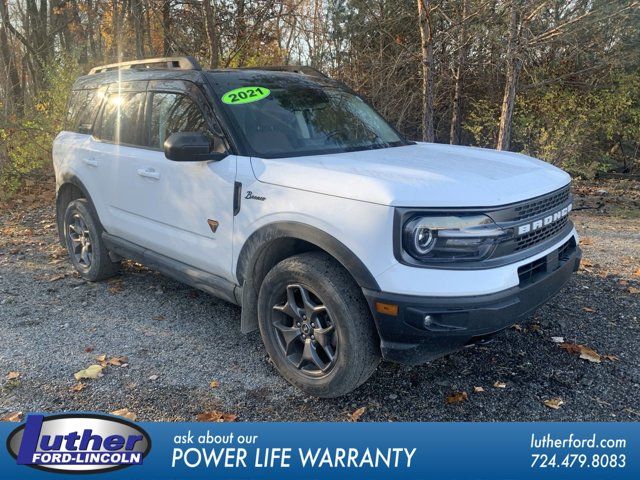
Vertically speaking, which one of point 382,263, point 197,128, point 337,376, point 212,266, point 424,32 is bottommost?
point 337,376

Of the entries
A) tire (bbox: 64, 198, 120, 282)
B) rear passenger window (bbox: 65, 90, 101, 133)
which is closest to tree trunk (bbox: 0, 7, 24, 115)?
rear passenger window (bbox: 65, 90, 101, 133)

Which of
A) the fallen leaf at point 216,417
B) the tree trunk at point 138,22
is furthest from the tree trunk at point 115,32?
the fallen leaf at point 216,417

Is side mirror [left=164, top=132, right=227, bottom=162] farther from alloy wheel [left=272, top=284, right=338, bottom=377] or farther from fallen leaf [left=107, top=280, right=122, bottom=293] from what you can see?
fallen leaf [left=107, top=280, right=122, bottom=293]

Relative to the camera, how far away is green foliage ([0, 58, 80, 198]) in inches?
368

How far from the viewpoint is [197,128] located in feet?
11.8

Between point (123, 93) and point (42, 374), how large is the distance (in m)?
2.35

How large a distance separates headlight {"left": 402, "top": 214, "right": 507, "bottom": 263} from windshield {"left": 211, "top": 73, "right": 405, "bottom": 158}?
113cm

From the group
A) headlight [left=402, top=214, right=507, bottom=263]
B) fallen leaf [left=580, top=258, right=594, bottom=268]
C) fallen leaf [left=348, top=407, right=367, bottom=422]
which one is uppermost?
headlight [left=402, top=214, right=507, bottom=263]

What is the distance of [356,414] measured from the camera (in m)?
2.93

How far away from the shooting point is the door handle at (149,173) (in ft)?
12.5

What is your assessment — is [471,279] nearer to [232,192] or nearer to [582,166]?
[232,192]

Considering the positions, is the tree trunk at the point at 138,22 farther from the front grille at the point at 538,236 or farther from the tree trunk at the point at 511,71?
the front grille at the point at 538,236

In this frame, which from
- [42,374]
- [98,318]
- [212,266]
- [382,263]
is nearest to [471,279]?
[382,263]

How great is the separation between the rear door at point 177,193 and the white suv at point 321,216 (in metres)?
0.01
